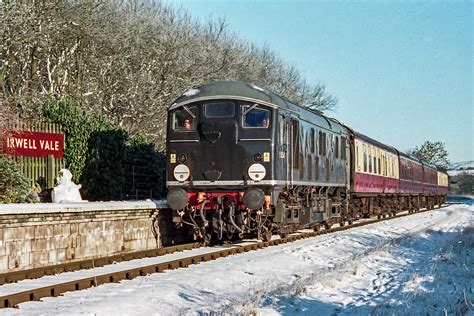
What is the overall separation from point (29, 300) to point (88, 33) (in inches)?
896

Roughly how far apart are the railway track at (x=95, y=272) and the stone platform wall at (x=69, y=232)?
74 cm

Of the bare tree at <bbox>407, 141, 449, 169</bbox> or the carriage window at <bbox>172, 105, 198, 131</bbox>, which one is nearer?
the carriage window at <bbox>172, 105, 198, 131</bbox>

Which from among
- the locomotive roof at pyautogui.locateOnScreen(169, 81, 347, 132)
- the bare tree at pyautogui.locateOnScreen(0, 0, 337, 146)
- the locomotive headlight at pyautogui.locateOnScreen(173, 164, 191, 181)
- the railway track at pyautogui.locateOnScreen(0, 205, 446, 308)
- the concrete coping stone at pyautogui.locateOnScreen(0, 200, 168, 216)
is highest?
the bare tree at pyautogui.locateOnScreen(0, 0, 337, 146)

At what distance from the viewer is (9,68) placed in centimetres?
2775

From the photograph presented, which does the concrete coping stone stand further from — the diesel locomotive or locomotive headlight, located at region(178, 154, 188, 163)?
locomotive headlight, located at region(178, 154, 188, 163)

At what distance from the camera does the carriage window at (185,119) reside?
55.4ft

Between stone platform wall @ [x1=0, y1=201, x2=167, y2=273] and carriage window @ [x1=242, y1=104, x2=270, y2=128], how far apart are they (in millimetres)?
3045

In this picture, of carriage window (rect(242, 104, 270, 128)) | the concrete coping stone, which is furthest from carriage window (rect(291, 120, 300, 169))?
the concrete coping stone

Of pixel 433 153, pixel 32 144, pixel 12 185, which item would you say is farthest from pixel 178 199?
pixel 433 153

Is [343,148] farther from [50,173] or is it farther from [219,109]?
[50,173]

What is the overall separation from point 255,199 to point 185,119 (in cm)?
266

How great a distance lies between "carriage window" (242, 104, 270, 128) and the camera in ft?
54.1

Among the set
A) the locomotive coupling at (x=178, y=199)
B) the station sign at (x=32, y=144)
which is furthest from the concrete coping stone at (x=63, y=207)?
the station sign at (x=32, y=144)

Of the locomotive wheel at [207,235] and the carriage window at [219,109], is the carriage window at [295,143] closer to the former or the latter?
the carriage window at [219,109]
